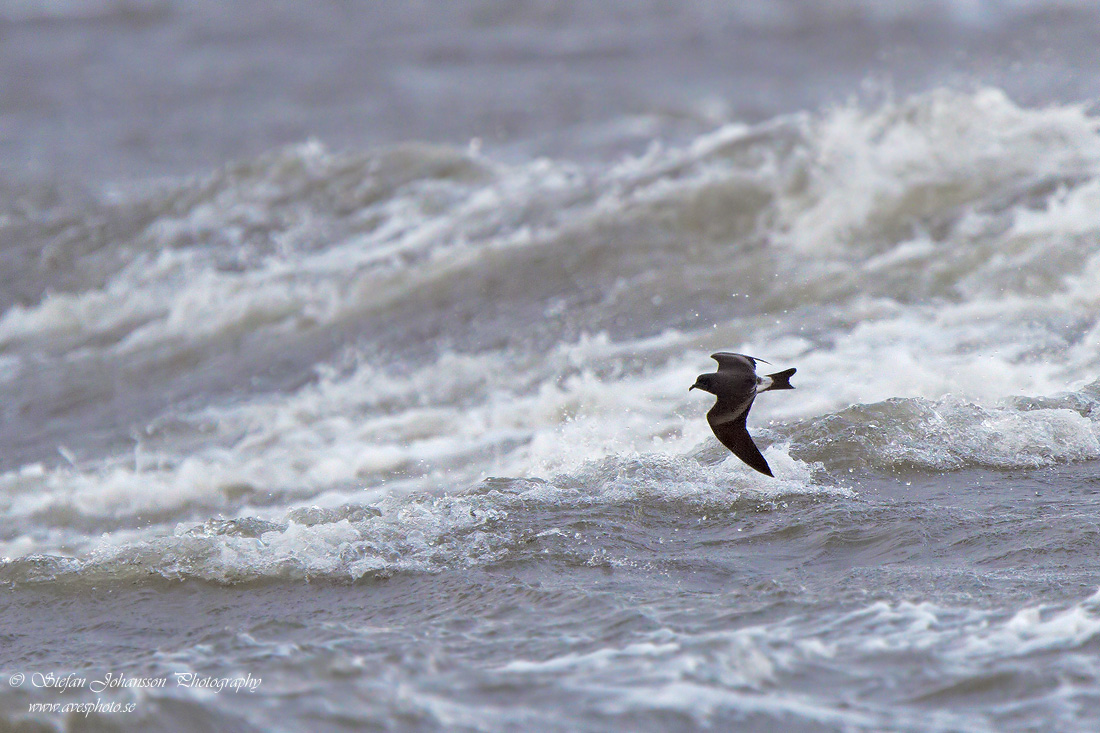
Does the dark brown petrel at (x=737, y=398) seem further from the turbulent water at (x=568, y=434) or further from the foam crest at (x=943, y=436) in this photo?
the foam crest at (x=943, y=436)

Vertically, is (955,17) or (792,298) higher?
(955,17)

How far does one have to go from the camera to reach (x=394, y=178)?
40.2 ft

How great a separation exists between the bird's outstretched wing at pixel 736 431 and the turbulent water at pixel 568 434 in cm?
33

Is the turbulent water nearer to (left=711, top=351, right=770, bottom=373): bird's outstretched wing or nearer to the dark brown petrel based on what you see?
the dark brown petrel

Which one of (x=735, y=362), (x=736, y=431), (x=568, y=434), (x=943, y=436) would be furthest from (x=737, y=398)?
(x=568, y=434)

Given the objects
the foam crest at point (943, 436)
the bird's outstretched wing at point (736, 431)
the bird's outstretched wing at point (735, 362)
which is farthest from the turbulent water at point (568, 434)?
the bird's outstretched wing at point (735, 362)

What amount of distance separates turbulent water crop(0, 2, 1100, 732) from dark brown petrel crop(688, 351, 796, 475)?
14.1 inches

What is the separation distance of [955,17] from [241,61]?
1027 centimetres

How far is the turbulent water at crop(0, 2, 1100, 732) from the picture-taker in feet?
13.8

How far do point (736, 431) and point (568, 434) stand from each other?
168 cm

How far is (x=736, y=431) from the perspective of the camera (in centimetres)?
534

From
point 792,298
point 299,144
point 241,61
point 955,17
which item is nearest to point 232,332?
point 792,298

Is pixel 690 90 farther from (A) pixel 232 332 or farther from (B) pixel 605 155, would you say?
(A) pixel 232 332

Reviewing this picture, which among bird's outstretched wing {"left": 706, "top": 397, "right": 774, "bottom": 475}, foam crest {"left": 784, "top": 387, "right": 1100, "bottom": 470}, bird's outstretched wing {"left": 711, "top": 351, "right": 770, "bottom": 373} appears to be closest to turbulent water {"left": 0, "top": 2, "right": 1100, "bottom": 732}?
foam crest {"left": 784, "top": 387, "right": 1100, "bottom": 470}
